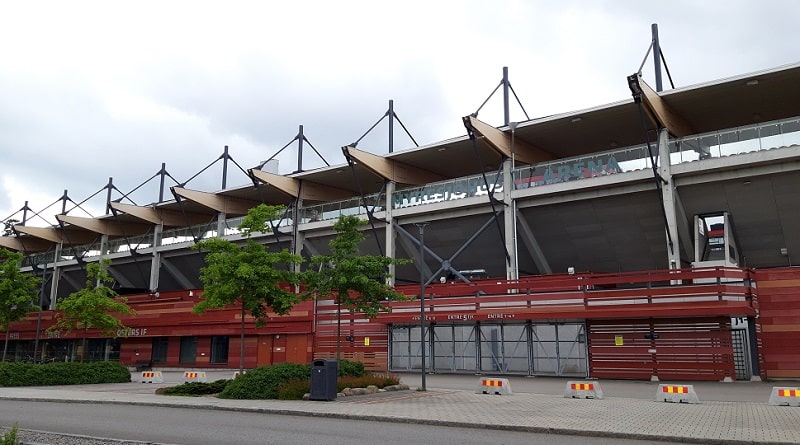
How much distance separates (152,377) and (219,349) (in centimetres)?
1154

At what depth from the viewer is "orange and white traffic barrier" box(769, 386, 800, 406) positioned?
51.4 ft

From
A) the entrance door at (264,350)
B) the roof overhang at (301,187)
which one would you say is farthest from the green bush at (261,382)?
the roof overhang at (301,187)

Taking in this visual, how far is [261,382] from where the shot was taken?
18797 mm

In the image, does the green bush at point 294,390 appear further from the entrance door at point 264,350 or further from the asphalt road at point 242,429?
the entrance door at point 264,350

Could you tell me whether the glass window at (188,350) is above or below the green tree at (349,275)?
below

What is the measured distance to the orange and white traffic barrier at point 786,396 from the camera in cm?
1566

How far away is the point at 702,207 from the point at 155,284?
3857cm

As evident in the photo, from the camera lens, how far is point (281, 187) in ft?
139

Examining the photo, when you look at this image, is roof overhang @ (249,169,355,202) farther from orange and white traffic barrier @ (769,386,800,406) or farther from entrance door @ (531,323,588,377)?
orange and white traffic barrier @ (769,386,800,406)

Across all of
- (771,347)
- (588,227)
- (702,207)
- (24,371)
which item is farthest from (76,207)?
(771,347)

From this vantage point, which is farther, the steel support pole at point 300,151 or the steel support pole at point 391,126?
the steel support pole at point 300,151

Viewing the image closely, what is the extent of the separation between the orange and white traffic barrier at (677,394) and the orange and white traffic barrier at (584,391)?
157 cm

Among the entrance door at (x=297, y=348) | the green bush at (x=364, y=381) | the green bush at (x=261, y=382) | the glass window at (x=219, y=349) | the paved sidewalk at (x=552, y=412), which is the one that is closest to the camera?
the paved sidewalk at (x=552, y=412)

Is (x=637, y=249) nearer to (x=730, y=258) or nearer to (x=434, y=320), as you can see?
(x=730, y=258)
